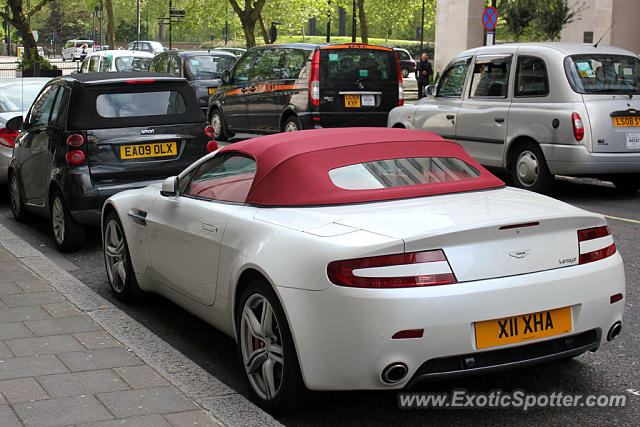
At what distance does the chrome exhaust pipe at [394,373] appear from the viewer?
377 centimetres

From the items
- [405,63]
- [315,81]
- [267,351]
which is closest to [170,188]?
[267,351]

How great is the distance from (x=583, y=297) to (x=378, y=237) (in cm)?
100

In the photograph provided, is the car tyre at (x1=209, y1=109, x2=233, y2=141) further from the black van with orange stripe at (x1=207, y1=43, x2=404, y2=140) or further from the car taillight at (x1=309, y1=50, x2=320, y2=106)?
the car taillight at (x1=309, y1=50, x2=320, y2=106)

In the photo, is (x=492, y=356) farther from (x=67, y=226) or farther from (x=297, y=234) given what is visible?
(x=67, y=226)

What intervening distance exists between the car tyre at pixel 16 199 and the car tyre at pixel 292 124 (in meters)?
6.88

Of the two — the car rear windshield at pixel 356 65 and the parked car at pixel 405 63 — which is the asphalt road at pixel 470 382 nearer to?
the car rear windshield at pixel 356 65

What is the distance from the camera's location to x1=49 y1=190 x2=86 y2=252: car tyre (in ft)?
27.3

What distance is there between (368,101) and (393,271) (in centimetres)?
1274

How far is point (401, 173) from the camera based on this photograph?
477 cm

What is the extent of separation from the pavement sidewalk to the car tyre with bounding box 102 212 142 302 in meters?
0.21

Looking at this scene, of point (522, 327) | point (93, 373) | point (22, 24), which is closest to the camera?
point (522, 327)

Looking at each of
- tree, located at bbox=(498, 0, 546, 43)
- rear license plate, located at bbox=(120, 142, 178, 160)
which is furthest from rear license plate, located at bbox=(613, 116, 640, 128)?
tree, located at bbox=(498, 0, 546, 43)

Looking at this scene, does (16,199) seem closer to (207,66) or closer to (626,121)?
(626,121)

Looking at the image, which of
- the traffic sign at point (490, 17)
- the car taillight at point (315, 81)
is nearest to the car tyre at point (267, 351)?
the car taillight at point (315, 81)
